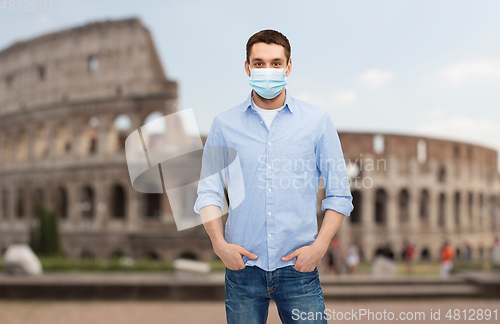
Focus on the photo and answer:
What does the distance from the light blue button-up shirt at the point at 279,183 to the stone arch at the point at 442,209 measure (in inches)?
1174

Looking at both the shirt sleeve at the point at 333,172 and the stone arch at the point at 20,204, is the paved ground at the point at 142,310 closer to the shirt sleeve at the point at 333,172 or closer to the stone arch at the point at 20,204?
the shirt sleeve at the point at 333,172

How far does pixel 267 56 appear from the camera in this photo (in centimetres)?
182

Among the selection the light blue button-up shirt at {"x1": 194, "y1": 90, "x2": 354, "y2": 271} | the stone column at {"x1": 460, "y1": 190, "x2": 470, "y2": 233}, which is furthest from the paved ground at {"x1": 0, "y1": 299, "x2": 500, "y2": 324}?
the stone column at {"x1": 460, "y1": 190, "x2": 470, "y2": 233}

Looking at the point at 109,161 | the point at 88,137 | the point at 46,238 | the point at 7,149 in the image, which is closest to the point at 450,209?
the point at 109,161

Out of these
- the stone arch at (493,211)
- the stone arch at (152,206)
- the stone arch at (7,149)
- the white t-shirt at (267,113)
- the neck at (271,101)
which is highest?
the stone arch at (7,149)

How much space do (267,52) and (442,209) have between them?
31.3 meters

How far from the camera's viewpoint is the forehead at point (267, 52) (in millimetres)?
1807

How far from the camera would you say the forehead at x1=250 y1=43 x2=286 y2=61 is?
71.1 inches

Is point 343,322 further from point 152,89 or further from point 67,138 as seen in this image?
point 67,138

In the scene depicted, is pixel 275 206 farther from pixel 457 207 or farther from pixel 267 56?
pixel 457 207

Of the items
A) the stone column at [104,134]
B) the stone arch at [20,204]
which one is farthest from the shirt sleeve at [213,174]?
the stone arch at [20,204]

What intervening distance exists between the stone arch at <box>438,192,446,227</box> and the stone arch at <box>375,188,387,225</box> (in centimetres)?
389

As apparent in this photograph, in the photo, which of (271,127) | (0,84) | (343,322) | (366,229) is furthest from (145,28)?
(271,127)

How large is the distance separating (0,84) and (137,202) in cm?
1379
